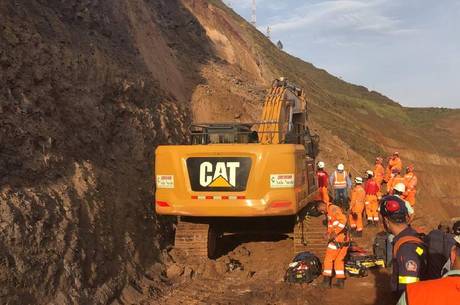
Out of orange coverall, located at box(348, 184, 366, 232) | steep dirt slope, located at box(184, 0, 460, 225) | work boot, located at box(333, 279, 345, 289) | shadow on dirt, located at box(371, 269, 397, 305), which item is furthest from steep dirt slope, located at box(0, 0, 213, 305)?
orange coverall, located at box(348, 184, 366, 232)

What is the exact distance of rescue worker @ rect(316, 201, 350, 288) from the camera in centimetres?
842

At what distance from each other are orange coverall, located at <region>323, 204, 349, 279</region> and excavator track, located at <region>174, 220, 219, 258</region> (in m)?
2.38

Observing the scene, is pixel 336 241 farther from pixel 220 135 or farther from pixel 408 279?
pixel 408 279

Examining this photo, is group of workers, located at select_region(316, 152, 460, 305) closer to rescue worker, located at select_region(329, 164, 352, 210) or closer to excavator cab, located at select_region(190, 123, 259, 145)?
rescue worker, located at select_region(329, 164, 352, 210)

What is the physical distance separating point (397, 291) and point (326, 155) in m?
18.1

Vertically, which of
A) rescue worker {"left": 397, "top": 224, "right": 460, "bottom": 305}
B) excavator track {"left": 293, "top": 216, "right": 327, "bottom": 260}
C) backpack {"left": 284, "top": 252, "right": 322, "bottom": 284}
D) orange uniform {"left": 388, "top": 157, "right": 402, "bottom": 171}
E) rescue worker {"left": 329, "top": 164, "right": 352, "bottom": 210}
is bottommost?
backpack {"left": 284, "top": 252, "right": 322, "bottom": 284}

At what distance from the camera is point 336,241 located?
27.9 feet

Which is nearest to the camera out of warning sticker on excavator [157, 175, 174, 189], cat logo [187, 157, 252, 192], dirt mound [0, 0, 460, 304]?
dirt mound [0, 0, 460, 304]

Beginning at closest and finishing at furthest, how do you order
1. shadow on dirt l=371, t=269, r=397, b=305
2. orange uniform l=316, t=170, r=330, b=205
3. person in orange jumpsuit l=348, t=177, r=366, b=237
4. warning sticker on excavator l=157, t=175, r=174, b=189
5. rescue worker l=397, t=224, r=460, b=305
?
1. rescue worker l=397, t=224, r=460, b=305
2. shadow on dirt l=371, t=269, r=397, b=305
3. warning sticker on excavator l=157, t=175, r=174, b=189
4. person in orange jumpsuit l=348, t=177, r=366, b=237
5. orange uniform l=316, t=170, r=330, b=205

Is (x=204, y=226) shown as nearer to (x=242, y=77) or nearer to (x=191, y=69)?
(x=191, y=69)

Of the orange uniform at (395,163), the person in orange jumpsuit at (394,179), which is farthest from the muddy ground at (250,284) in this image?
the orange uniform at (395,163)

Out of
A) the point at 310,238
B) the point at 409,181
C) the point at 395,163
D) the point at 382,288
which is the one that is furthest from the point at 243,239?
the point at 395,163

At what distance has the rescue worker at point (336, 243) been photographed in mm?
8422

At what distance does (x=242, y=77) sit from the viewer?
68.8ft
